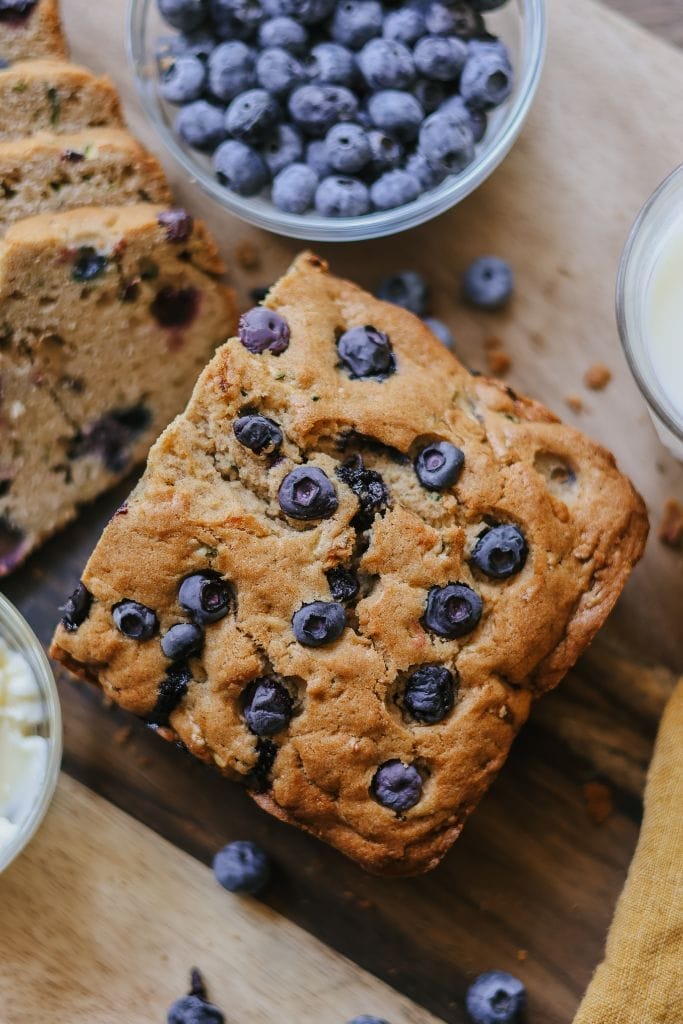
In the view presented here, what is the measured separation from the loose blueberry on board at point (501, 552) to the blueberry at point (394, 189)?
0.87 metres

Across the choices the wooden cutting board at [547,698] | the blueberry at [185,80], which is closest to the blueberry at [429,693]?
the wooden cutting board at [547,698]

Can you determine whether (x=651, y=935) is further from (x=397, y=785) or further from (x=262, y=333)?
(x=262, y=333)

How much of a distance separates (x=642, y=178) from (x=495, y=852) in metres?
1.83

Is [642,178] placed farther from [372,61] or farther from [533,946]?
[533,946]

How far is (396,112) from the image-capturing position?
259 centimetres

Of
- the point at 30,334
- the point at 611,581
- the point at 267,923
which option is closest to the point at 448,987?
the point at 267,923

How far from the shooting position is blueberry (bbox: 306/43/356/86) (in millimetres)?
2623

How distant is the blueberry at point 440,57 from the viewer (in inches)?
102

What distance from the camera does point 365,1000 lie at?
2.73 m

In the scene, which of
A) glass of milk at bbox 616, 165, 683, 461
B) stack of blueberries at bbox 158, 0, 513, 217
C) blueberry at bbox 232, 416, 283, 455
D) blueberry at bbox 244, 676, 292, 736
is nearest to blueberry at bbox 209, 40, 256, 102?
stack of blueberries at bbox 158, 0, 513, 217

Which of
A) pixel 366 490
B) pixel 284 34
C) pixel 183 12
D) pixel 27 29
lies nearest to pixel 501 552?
pixel 366 490

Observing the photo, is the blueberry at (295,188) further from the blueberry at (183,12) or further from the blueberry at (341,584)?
the blueberry at (341,584)

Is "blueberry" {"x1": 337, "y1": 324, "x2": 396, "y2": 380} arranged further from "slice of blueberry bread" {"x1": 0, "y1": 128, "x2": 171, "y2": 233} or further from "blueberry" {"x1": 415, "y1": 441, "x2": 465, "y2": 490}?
"slice of blueberry bread" {"x1": 0, "y1": 128, "x2": 171, "y2": 233}

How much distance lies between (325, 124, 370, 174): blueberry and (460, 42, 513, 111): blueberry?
0.28 m
